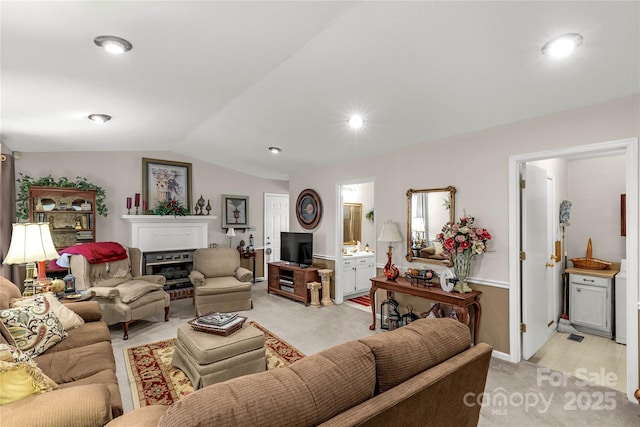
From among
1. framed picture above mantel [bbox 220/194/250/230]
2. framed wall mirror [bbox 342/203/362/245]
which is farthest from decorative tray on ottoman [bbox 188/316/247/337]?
framed picture above mantel [bbox 220/194/250/230]

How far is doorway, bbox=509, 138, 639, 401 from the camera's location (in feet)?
7.58

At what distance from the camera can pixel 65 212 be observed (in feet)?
14.6

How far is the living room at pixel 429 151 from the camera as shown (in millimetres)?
2357

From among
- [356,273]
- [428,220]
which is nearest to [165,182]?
[356,273]

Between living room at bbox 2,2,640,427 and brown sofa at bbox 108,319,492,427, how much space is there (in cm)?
181

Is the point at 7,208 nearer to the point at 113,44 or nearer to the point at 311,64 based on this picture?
the point at 113,44

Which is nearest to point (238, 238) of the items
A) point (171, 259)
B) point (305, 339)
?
point (171, 259)

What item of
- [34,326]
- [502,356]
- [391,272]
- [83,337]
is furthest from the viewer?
[391,272]

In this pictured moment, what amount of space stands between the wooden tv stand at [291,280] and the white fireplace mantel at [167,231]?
145cm

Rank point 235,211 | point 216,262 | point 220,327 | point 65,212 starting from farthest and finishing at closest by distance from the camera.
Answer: point 235,211
point 216,262
point 65,212
point 220,327

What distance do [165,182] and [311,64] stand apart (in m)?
4.22

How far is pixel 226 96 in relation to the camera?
3064 millimetres

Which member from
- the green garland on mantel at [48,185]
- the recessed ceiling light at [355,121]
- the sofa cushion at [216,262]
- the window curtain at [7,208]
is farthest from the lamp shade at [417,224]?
the window curtain at [7,208]

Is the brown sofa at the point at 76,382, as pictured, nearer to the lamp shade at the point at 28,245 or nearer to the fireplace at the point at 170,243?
the lamp shade at the point at 28,245
